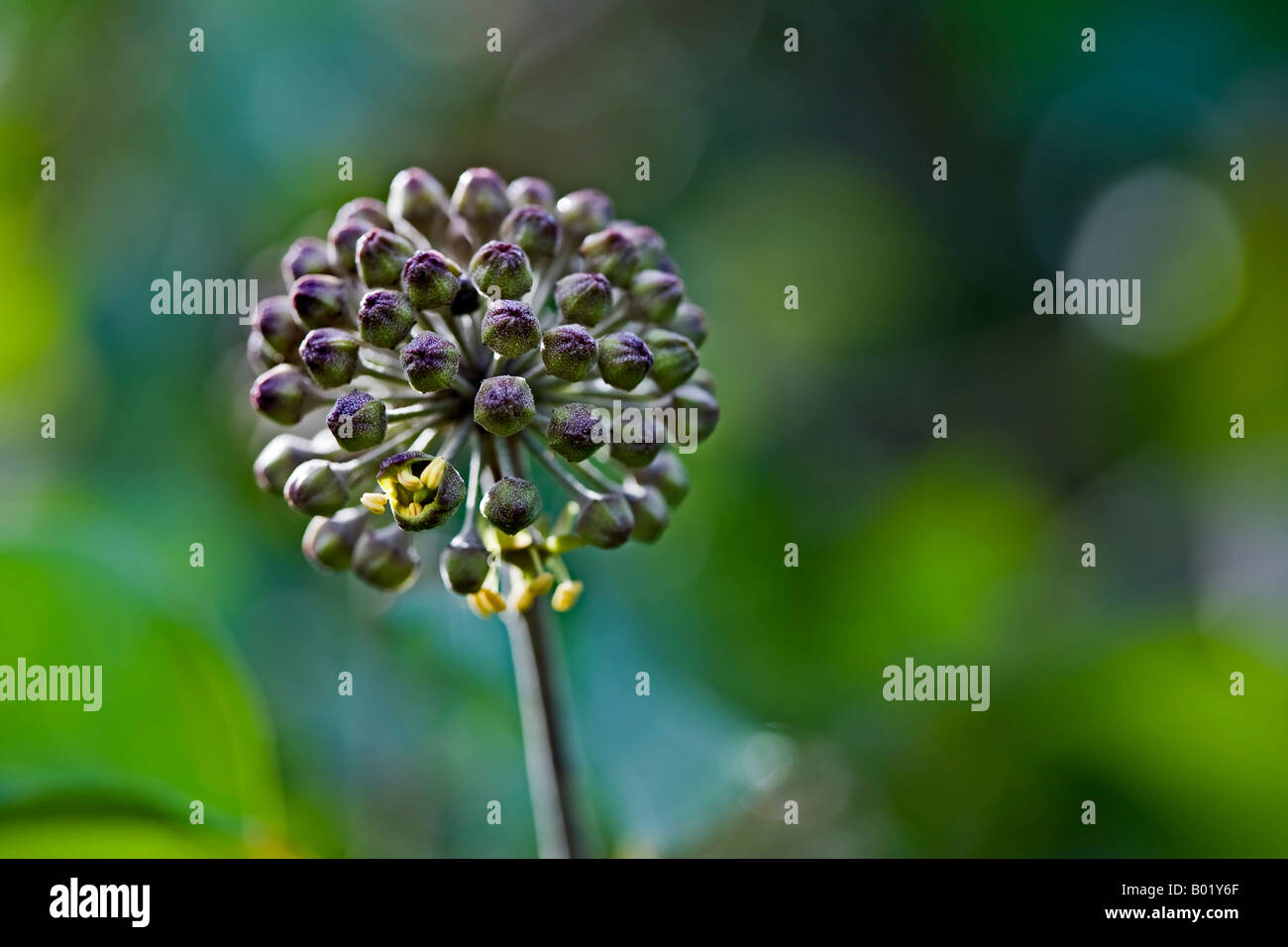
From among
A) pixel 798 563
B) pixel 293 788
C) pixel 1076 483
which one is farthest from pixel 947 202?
pixel 293 788

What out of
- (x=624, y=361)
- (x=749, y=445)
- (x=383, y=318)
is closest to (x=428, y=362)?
(x=383, y=318)

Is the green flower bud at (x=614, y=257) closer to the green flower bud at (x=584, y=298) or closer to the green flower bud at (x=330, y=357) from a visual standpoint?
the green flower bud at (x=584, y=298)

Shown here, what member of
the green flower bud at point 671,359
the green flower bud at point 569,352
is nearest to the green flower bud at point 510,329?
the green flower bud at point 569,352

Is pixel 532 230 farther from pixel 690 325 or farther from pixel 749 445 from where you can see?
pixel 749 445

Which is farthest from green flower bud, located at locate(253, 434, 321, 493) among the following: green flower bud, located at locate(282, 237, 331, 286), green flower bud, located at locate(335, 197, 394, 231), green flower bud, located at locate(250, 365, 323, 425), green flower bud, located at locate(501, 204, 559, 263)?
green flower bud, located at locate(501, 204, 559, 263)

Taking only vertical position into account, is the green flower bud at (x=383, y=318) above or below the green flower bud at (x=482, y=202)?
below
